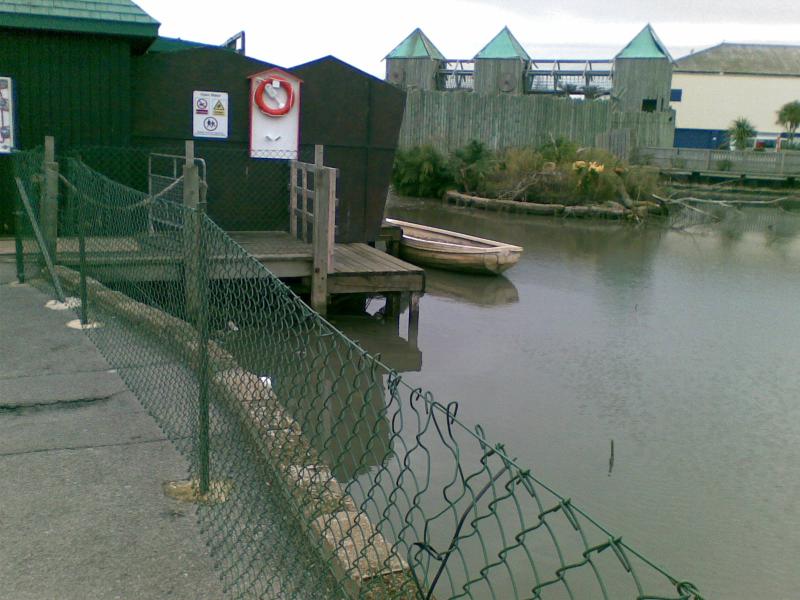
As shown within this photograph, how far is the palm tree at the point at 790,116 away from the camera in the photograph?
50969mm

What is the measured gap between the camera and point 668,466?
739 centimetres

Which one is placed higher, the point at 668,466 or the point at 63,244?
the point at 63,244

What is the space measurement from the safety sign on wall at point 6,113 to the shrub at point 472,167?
2165cm

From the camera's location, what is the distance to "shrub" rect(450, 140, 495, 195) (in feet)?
104

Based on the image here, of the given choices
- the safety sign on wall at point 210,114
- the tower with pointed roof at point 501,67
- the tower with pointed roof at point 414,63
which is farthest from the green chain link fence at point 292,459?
the tower with pointed roof at point 414,63

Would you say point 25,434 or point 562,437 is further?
point 562,437

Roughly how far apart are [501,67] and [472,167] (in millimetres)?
15868

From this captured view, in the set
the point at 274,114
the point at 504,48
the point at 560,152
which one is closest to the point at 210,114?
the point at 274,114

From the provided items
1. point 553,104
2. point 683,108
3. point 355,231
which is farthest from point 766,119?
point 355,231

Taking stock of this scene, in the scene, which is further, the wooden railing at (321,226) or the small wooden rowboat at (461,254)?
the small wooden rowboat at (461,254)

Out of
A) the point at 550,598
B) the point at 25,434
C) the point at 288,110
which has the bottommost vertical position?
the point at 550,598

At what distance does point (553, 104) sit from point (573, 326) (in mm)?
24921

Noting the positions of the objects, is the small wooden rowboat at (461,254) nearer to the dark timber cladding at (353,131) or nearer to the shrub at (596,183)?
the dark timber cladding at (353,131)

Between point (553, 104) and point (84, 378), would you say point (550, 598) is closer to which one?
point (84, 378)
